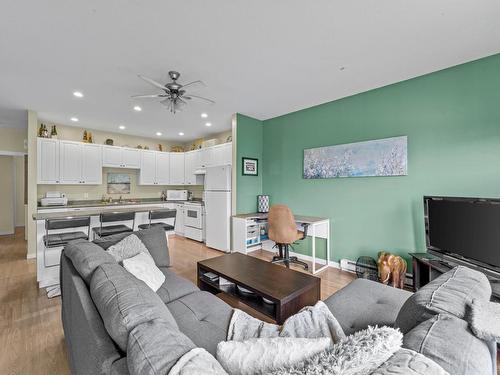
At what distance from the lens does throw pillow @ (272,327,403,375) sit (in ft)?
1.92

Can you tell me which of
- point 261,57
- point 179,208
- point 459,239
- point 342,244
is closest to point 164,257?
point 261,57

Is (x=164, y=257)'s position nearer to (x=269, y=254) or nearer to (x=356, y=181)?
(x=269, y=254)

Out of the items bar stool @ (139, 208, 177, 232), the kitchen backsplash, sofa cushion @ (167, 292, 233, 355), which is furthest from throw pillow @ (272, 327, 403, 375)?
the kitchen backsplash

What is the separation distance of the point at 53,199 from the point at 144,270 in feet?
13.6

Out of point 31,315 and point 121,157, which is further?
point 121,157

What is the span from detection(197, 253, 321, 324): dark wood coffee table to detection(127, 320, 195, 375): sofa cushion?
40.6 inches

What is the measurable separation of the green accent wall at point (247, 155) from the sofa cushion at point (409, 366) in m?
3.66

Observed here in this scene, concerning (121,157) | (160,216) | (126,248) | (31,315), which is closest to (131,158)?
(121,157)

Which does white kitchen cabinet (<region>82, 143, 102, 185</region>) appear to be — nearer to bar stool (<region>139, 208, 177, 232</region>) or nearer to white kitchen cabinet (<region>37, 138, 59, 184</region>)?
white kitchen cabinet (<region>37, 138, 59, 184</region>)

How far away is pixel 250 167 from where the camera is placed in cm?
444

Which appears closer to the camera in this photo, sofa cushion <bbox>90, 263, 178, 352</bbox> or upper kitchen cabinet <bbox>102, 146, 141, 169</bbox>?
sofa cushion <bbox>90, 263, 178, 352</bbox>

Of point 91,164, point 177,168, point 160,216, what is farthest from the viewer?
point 177,168

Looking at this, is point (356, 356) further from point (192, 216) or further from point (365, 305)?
point (192, 216)

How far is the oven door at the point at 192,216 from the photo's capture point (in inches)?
202
